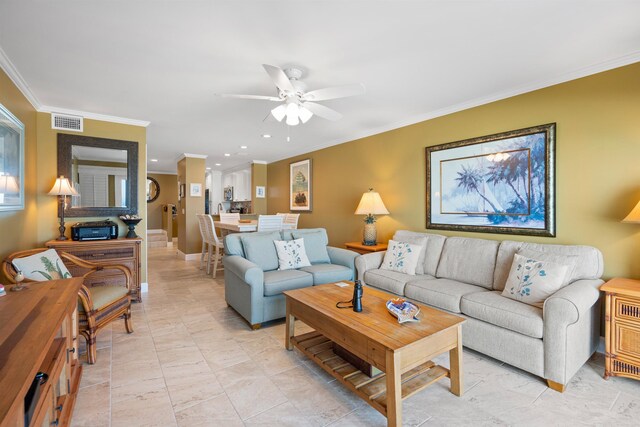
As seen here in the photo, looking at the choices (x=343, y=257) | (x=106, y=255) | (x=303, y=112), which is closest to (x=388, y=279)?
(x=343, y=257)

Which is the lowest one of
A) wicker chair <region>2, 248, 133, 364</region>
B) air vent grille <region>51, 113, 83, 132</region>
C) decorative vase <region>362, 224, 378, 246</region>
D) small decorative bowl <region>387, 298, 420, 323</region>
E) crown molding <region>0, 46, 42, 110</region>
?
wicker chair <region>2, 248, 133, 364</region>

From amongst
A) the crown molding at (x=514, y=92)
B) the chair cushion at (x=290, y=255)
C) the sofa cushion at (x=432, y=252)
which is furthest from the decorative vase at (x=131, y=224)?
the sofa cushion at (x=432, y=252)

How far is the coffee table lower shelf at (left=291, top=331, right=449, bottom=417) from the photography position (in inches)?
69.1

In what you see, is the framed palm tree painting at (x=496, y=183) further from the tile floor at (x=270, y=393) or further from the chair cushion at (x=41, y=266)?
the chair cushion at (x=41, y=266)

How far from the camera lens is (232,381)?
2.11 metres

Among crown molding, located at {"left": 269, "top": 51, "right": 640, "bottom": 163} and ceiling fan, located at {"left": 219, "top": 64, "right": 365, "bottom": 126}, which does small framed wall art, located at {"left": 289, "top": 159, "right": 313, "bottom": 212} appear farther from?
ceiling fan, located at {"left": 219, "top": 64, "right": 365, "bottom": 126}

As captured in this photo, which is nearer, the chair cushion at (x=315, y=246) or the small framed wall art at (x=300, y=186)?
the chair cushion at (x=315, y=246)

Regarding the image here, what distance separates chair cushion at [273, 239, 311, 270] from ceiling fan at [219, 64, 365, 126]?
4.85 ft

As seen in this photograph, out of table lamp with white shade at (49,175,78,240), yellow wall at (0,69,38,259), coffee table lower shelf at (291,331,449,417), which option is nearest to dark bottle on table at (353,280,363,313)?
coffee table lower shelf at (291,331,449,417)

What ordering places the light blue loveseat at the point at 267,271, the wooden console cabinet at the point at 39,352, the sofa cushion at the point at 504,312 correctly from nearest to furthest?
the wooden console cabinet at the point at 39,352 < the sofa cushion at the point at 504,312 < the light blue loveseat at the point at 267,271

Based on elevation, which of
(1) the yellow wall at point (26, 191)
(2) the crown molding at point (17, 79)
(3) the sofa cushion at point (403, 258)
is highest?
(2) the crown molding at point (17, 79)

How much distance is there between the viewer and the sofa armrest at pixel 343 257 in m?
3.75

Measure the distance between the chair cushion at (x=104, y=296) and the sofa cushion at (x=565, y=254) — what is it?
3497mm

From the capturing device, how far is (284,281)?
3.10 meters
